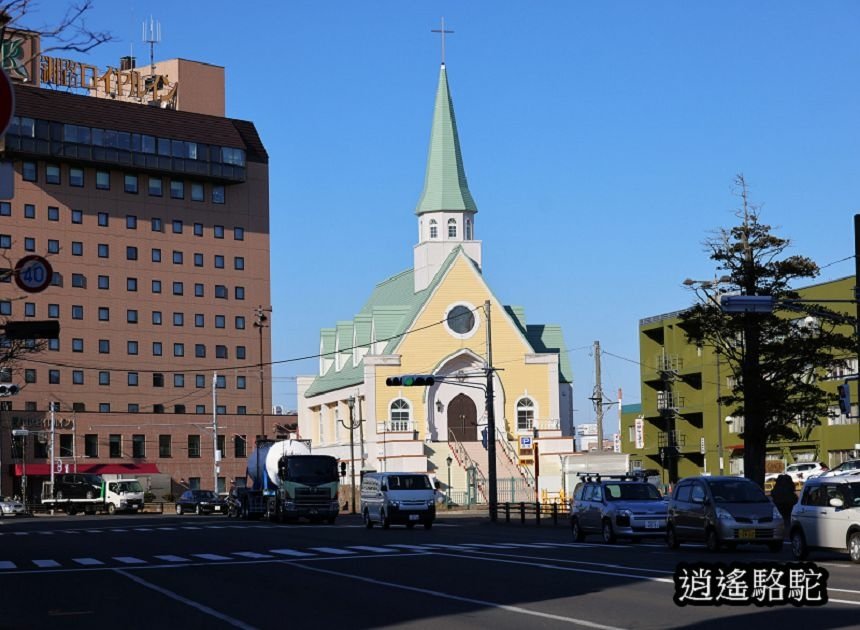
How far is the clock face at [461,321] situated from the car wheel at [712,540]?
62.8 m

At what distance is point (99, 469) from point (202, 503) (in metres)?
30.2

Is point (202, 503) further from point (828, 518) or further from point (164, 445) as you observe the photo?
point (828, 518)

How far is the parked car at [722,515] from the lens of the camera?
94.7ft

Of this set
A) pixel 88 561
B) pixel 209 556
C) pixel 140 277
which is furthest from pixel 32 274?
pixel 140 277

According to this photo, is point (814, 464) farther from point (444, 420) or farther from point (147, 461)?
point (147, 461)

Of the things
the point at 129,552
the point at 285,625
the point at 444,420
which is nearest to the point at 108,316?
the point at 444,420

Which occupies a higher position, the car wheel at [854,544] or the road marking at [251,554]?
the car wheel at [854,544]

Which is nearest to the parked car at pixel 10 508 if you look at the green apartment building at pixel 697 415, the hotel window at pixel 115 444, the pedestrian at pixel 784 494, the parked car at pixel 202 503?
the parked car at pixel 202 503

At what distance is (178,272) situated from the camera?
111625 millimetres

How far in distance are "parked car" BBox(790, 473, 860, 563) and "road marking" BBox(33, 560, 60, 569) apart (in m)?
15.2

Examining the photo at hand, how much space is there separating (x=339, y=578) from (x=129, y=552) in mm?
12383

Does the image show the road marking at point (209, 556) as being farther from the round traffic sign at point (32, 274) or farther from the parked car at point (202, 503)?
the parked car at point (202, 503)

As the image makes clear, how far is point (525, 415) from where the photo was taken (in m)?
93.0

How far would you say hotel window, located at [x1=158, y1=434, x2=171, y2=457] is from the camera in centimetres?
10931
